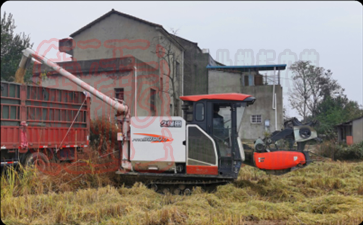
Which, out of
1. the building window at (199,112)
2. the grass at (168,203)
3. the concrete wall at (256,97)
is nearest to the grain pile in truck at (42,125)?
the grass at (168,203)

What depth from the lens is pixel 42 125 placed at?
819cm

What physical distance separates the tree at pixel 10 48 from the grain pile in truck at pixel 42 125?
1.74m

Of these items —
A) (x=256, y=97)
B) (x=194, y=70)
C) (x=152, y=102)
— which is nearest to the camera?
(x=152, y=102)

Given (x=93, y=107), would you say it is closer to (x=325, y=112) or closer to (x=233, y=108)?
(x=233, y=108)

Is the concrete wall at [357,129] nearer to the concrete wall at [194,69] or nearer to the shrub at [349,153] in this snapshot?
the shrub at [349,153]

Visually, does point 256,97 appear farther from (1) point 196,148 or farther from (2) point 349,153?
(1) point 196,148

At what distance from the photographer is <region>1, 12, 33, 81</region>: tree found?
11.6 feet

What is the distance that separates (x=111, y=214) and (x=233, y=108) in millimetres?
3905

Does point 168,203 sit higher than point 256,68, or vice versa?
point 256,68

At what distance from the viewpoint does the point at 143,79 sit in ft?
56.2

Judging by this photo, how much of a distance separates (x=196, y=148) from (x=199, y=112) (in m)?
0.90

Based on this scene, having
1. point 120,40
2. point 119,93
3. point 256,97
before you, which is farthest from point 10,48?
point 256,97

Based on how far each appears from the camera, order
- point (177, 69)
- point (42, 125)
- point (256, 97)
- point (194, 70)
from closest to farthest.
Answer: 1. point (42, 125)
2. point (256, 97)
3. point (177, 69)
4. point (194, 70)

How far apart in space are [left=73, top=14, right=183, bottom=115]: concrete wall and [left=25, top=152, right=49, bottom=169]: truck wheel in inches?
537
